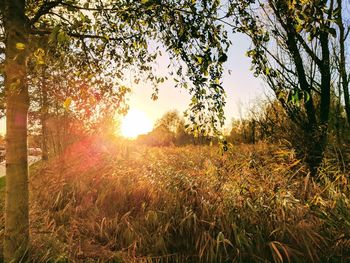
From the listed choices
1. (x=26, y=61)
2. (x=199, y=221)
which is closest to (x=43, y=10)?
(x=26, y=61)

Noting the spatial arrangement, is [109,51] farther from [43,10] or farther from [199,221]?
[199,221]

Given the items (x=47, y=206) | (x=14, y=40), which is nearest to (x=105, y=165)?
(x=47, y=206)

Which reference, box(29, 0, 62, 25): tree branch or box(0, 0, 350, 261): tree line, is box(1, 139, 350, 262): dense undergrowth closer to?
box(0, 0, 350, 261): tree line

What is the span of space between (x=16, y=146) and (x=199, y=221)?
269 cm

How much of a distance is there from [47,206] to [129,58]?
371 centimetres

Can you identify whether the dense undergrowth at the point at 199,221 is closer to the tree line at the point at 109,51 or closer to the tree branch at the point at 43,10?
the tree line at the point at 109,51

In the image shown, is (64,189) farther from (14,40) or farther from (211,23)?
(211,23)

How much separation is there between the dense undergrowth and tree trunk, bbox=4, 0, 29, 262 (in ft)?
→ 1.29

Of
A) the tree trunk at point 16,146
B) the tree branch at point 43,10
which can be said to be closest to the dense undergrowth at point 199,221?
the tree trunk at point 16,146

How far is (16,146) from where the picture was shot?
10.2ft

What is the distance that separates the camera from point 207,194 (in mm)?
5207

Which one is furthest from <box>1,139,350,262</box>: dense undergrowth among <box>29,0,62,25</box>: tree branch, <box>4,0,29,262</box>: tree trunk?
<box>29,0,62,25</box>: tree branch

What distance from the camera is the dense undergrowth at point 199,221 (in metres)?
3.79

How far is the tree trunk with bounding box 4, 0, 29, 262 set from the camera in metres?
2.98
